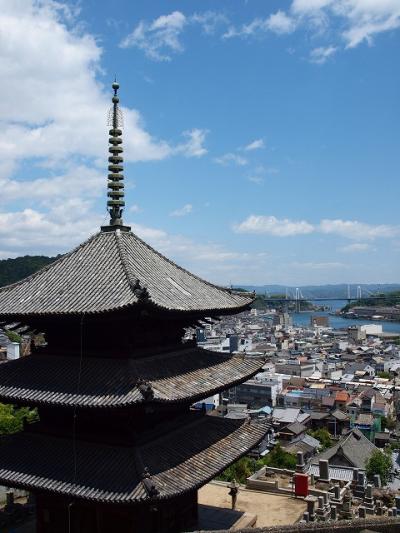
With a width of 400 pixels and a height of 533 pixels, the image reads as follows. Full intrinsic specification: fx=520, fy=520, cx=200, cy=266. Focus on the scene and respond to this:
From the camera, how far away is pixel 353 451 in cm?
6762

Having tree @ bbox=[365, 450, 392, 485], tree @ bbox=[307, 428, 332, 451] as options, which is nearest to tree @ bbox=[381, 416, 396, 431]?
tree @ bbox=[307, 428, 332, 451]

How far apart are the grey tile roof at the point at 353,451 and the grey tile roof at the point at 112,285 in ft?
168

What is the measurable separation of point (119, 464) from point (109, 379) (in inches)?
99.1

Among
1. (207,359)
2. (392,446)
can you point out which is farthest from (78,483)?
(392,446)

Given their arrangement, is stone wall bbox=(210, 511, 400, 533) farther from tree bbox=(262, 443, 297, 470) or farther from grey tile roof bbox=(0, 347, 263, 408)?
tree bbox=(262, 443, 297, 470)

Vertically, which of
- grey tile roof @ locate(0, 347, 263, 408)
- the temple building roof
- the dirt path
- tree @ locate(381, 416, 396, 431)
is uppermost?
grey tile roof @ locate(0, 347, 263, 408)

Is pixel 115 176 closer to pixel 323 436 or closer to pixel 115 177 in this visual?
pixel 115 177

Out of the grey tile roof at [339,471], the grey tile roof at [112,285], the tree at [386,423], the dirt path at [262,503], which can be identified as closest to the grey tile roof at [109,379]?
the grey tile roof at [112,285]

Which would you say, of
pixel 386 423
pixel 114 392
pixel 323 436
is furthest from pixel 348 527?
pixel 386 423

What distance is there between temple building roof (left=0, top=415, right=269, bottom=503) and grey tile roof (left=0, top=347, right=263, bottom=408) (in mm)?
1871

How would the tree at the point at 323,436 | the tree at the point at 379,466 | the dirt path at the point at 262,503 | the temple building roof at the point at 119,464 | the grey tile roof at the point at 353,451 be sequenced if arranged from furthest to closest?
the tree at the point at 323,436, the grey tile roof at the point at 353,451, the tree at the point at 379,466, the dirt path at the point at 262,503, the temple building roof at the point at 119,464

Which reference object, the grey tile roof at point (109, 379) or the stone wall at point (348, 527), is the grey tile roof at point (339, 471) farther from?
the grey tile roof at point (109, 379)

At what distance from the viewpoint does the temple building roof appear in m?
14.7

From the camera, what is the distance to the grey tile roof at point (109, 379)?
A: 15547 mm
